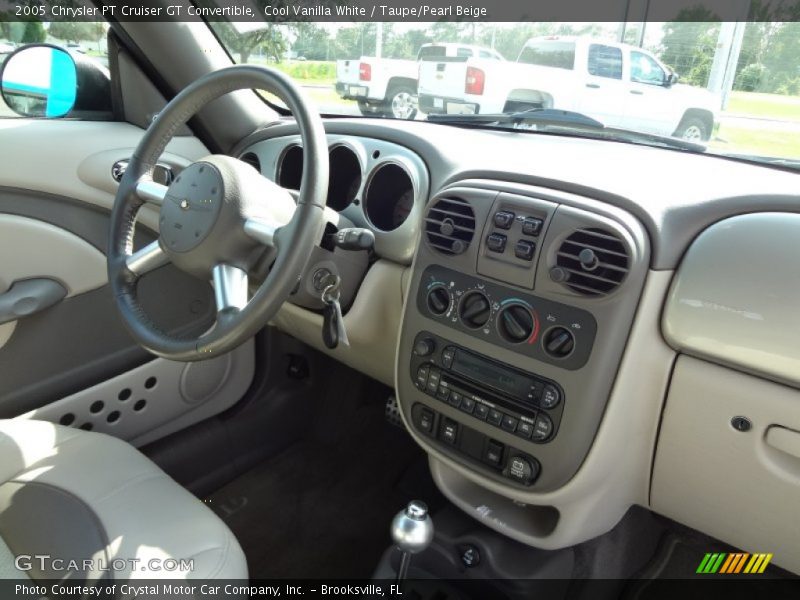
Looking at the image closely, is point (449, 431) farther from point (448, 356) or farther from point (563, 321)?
point (563, 321)

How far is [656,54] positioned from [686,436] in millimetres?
834

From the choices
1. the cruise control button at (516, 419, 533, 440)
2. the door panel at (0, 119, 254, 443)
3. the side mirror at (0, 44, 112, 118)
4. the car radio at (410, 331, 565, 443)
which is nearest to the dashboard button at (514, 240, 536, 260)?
the car radio at (410, 331, 565, 443)

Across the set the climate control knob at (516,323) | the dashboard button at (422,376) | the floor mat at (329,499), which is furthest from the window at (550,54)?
the floor mat at (329,499)

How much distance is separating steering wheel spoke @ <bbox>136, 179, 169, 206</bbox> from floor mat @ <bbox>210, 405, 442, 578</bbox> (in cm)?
113

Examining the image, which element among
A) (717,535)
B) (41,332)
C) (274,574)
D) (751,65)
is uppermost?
(751,65)

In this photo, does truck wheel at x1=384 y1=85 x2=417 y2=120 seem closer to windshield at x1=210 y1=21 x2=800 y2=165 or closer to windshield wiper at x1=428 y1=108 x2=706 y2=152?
windshield at x1=210 y1=21 x2=800 y2=165

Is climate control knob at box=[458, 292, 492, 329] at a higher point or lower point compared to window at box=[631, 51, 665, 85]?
lower

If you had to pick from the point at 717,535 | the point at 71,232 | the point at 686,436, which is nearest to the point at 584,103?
the point at 686,436

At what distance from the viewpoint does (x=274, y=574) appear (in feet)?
6.07

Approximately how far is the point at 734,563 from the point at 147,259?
152 centimetres

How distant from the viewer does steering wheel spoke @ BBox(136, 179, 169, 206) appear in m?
1.33

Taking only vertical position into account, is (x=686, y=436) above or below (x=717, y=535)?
above

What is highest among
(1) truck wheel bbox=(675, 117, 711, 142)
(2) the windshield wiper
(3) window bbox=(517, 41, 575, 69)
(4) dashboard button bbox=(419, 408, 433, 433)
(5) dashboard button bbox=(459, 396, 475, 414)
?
(3) window bbox=(517, 41, 575, 69)

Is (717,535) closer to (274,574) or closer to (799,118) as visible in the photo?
(799,118)
